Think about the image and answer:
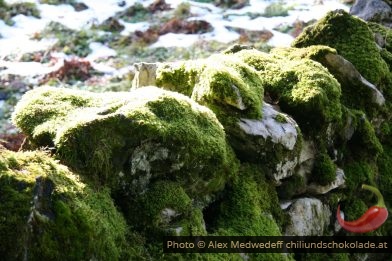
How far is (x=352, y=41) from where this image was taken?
7266 mm

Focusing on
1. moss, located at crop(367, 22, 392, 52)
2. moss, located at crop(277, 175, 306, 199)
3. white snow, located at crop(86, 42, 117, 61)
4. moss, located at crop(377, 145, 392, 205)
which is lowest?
white snow, located at crop(86, 42, 117, 61)

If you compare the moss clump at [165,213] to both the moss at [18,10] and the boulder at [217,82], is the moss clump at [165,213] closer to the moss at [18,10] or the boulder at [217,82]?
the boulder at [217,82]

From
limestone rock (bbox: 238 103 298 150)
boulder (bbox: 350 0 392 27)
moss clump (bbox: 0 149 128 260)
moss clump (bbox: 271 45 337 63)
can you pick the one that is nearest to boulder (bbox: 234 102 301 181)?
limestone rock (bbox: 238 103 298 150)

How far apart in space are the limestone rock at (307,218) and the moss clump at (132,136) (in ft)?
3.48

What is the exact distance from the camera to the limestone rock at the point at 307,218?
503cm

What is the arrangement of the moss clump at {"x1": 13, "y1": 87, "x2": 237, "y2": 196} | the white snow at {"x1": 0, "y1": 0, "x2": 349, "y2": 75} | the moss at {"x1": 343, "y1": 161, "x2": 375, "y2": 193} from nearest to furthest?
the moss clump at {"x1": 13, "y1": 87, "x2": 237, "y2": 196} < the moss at {"x1": 343, "y1": 161, "x2": 375, "y2": 193} < the white snow at {"x1": 0, "y1": 0, "x2": 349, "y2": 75}

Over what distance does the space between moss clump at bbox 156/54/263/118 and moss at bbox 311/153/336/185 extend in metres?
1.11

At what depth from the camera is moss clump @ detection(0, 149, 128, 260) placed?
278 cm

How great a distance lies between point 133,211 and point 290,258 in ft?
5.92

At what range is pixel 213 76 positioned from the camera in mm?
4828

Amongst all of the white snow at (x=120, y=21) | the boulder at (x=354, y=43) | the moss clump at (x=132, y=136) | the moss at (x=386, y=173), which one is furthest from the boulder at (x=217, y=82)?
the white snow at (x=120, y=21)

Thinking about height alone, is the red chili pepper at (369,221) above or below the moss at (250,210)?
below

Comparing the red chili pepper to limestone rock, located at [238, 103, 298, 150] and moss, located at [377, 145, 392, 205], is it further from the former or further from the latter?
limestone rock, located at [238, 103, 298, 150]

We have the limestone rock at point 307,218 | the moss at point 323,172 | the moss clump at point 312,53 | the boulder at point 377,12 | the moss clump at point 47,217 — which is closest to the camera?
the moss clump at point 47,217
